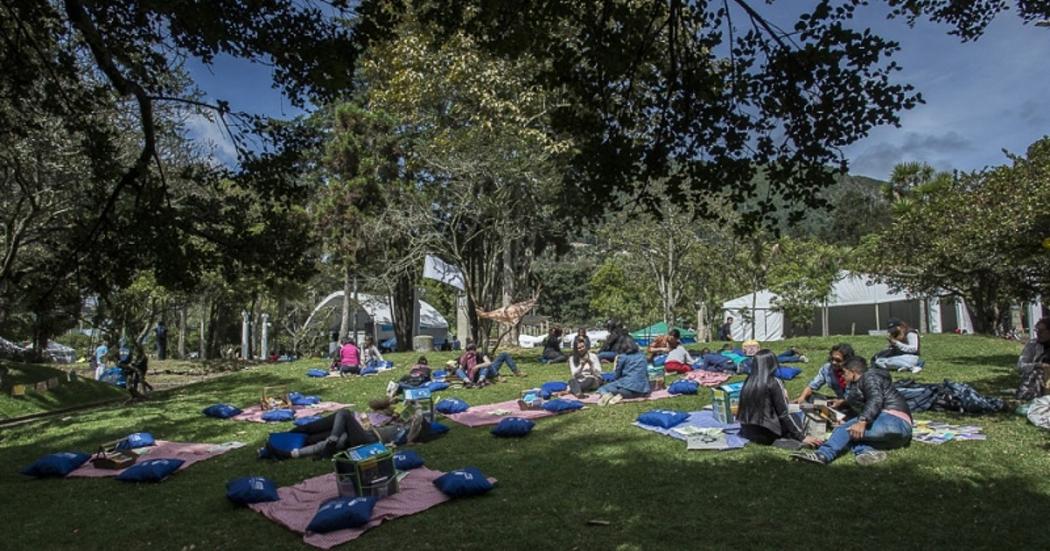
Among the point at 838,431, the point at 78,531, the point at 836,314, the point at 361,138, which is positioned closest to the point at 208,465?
the point at 78,531

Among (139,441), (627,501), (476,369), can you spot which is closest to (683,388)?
(476,369)

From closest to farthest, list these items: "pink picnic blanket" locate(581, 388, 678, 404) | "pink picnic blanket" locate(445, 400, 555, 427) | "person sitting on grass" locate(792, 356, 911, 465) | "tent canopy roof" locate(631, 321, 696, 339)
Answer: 1. "person sitting on grass" locate(792, 356, 911, 465)
2. "pink picnic blanket" locate(445, 400, 555, 427)
3. "pink picnic blanket" locate(581, 388, 678, 404)
4. "tent canopy roof" locate(631, 321, 696, 339)

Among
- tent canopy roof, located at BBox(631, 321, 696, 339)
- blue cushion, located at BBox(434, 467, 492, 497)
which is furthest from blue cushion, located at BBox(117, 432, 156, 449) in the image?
tent canopy roof, located at BBox(631, 321, 696, 339)

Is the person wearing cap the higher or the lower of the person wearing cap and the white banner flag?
the lower

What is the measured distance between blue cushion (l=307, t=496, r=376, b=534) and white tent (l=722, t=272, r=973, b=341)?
2625 centimetres

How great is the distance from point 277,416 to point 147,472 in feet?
13.3

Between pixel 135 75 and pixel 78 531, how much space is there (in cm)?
410

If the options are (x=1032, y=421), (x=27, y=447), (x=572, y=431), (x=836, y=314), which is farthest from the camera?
(x=836, y=314)

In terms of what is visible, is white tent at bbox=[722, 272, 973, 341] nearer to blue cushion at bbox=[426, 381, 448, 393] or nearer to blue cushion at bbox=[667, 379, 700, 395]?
blue cushion at bbox=[667, 379, 700, 395]

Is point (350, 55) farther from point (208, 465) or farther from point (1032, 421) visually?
point (1032, 421)

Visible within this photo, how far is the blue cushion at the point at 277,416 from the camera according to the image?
442 inches

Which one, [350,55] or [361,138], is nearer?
[350,55]

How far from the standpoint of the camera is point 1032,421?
7551mm

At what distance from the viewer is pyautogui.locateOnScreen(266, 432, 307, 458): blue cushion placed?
7898 millimetres
